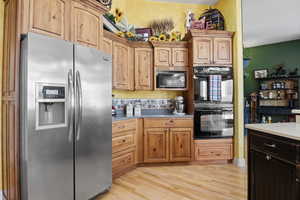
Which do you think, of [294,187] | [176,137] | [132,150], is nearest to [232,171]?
[176,137]

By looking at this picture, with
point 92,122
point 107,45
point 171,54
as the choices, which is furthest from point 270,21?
point 92,122

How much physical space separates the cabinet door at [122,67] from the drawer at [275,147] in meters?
2.26

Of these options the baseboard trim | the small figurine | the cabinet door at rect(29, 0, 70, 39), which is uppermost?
the cabinet door at rect(29, 0, 70, 39)

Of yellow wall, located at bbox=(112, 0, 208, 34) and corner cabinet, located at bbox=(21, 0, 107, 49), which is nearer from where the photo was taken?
corner cabinet, located at bbox=(21, 0, 107, 49)

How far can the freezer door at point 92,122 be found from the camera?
6.22ft

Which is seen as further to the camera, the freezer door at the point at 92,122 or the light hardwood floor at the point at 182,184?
the light hardwood floor at the point at 182,184

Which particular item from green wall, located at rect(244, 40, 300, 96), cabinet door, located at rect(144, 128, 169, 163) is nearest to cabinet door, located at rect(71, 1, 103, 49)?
cabinet door, located at rect(144, 128, 169, 163)

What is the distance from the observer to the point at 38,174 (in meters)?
1.58

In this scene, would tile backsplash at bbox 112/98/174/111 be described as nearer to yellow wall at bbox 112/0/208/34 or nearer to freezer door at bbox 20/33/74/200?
yellow wall at bbox 112/0/208/34

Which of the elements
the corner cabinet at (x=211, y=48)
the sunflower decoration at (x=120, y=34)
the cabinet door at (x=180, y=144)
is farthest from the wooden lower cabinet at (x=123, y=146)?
the corner cabinet at (x=211, y=48)

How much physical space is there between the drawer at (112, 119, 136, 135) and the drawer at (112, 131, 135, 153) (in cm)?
9

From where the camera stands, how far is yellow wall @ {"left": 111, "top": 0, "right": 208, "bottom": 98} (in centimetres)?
393

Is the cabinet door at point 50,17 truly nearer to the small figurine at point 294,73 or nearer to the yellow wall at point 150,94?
the yellow wall at point 150,94

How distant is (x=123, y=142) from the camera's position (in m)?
2.89
